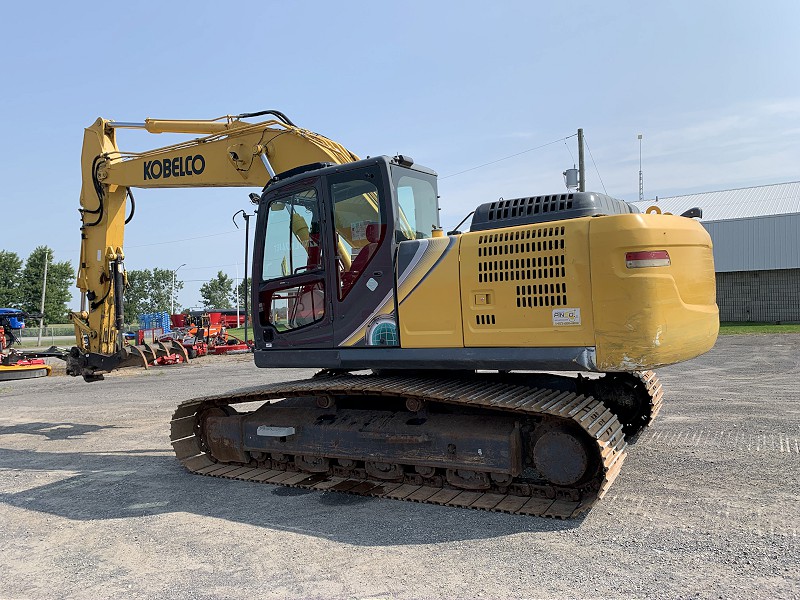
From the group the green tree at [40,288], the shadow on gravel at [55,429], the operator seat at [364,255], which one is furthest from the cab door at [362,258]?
the green tree at [40,288]

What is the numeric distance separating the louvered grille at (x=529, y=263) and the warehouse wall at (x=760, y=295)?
29136 millimetres

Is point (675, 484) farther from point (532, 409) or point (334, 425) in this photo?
point (334, 425)

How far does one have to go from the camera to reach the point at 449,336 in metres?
5.92

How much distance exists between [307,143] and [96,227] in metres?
4.37

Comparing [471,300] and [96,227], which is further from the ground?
[96,227]

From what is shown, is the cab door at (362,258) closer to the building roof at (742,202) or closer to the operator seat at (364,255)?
the operator seat at (364,255)

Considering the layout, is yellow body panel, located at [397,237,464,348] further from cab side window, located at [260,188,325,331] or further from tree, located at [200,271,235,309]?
tree, located at [200,271,235,309]

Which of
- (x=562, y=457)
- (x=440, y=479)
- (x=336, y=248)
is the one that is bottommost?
(x=440, y=479)

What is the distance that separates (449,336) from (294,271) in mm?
1947

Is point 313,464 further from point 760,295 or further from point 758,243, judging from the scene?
point 758,243

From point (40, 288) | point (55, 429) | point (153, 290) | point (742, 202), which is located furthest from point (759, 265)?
point (153, 290)

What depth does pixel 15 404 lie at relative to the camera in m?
13.9

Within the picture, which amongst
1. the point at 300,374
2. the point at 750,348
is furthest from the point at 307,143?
the point at 750,348

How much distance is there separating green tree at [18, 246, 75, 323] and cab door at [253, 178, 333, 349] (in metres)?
58.5
